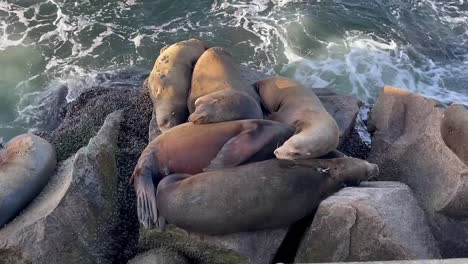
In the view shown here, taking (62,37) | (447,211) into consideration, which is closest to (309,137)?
(447,211)

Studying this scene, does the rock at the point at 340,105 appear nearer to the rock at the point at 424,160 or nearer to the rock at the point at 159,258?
the rock at the point at 424,160

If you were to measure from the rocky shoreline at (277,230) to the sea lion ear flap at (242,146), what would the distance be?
0.68 m

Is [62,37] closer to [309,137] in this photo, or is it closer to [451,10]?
[309,137]

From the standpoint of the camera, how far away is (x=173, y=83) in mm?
6105

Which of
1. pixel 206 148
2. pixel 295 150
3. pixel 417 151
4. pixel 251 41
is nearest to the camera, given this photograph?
pixel 295 150

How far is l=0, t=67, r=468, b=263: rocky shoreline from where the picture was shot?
4566mm

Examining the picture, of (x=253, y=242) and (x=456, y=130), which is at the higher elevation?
(x=456, y=130)

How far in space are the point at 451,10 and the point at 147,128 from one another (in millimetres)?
7225

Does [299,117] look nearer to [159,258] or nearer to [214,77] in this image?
[214,77]

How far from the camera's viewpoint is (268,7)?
10.5 metres

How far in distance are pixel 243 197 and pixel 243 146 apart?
0.60 meters

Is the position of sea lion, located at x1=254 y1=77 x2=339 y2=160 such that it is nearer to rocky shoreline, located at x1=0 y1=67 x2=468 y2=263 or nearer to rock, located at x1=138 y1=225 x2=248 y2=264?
rocky shoreline, located at x1=0 y1=67 x2=468 y2=263

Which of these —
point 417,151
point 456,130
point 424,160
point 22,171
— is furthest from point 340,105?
point 22,171


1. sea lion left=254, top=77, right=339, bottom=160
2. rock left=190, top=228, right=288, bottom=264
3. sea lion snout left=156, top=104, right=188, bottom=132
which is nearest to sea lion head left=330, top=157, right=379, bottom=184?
sea lion left=254, top=77, right=339, bottom=160
